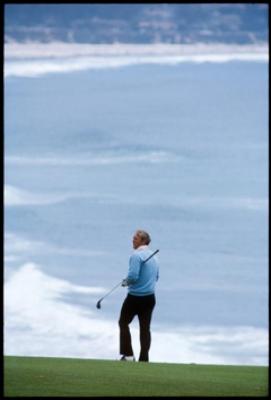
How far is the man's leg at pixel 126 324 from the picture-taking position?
44.5 feet

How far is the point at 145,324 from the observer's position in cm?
1362

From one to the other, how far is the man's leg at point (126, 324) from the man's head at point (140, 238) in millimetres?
590

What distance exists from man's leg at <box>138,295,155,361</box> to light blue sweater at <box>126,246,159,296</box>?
101mm

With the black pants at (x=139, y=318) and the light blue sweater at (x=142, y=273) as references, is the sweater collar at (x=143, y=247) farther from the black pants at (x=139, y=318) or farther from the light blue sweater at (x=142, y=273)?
the black pants at (x=139, y=318)

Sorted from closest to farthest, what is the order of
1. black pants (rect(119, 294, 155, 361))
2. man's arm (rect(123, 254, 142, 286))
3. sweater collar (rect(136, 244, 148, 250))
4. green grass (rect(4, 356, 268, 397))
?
green grass (rect(4, 356, 268, 397)) → man's arm (rect(123, 254, 142, 286)) → sweater collar (rect(136, 244, 148, 250)) → black pants (rect(119, 294, 155, 361))

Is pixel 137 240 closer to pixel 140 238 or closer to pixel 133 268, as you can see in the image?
pixel 140 238

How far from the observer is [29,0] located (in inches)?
414

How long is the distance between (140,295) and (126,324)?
37 cm

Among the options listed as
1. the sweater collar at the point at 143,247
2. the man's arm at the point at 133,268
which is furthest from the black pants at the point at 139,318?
the sweater collar at the point at 143,247

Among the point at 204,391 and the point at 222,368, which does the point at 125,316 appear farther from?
the point at 204,391

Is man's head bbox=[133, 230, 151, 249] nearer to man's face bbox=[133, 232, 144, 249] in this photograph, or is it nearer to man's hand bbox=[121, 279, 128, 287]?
man's face bbox=[133, 232, 144, 249]

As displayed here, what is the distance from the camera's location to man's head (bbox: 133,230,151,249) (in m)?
13.4

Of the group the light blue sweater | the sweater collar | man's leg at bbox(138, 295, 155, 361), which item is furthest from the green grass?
the sweater collar

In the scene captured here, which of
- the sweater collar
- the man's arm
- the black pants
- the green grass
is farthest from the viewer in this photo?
the black pants
